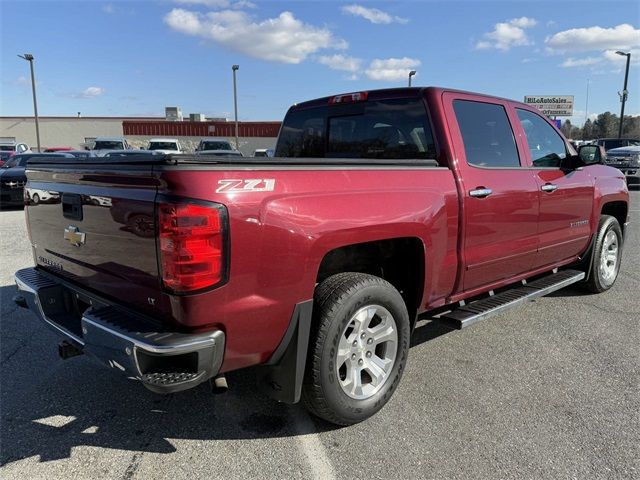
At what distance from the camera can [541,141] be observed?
4648 millimetres

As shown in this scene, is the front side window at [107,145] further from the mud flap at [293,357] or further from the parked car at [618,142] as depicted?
the mud flap at [293,357]

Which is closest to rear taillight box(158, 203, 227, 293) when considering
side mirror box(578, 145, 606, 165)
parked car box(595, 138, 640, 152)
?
side mirror box(578, 145, 606, 165)

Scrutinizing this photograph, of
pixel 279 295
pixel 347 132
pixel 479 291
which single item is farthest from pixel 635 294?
pixel 279 295

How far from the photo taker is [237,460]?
8.75ft

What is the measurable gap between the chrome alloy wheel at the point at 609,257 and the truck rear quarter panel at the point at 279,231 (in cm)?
358

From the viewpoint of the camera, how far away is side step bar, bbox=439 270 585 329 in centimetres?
354

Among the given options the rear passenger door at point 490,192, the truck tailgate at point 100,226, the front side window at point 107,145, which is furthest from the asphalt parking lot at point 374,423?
the front side window at point 107,145

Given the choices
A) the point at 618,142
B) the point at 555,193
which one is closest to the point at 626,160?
the point at 618,142

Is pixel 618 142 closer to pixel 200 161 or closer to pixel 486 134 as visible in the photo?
pixel 486 134

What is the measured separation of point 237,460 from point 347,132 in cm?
275

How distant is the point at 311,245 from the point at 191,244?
25.6 inches

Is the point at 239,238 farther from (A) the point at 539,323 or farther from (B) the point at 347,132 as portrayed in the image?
(A) the point at 539,323

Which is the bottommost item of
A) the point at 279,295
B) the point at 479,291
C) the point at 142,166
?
the point at 479,291

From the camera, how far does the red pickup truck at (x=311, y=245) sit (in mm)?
2270
